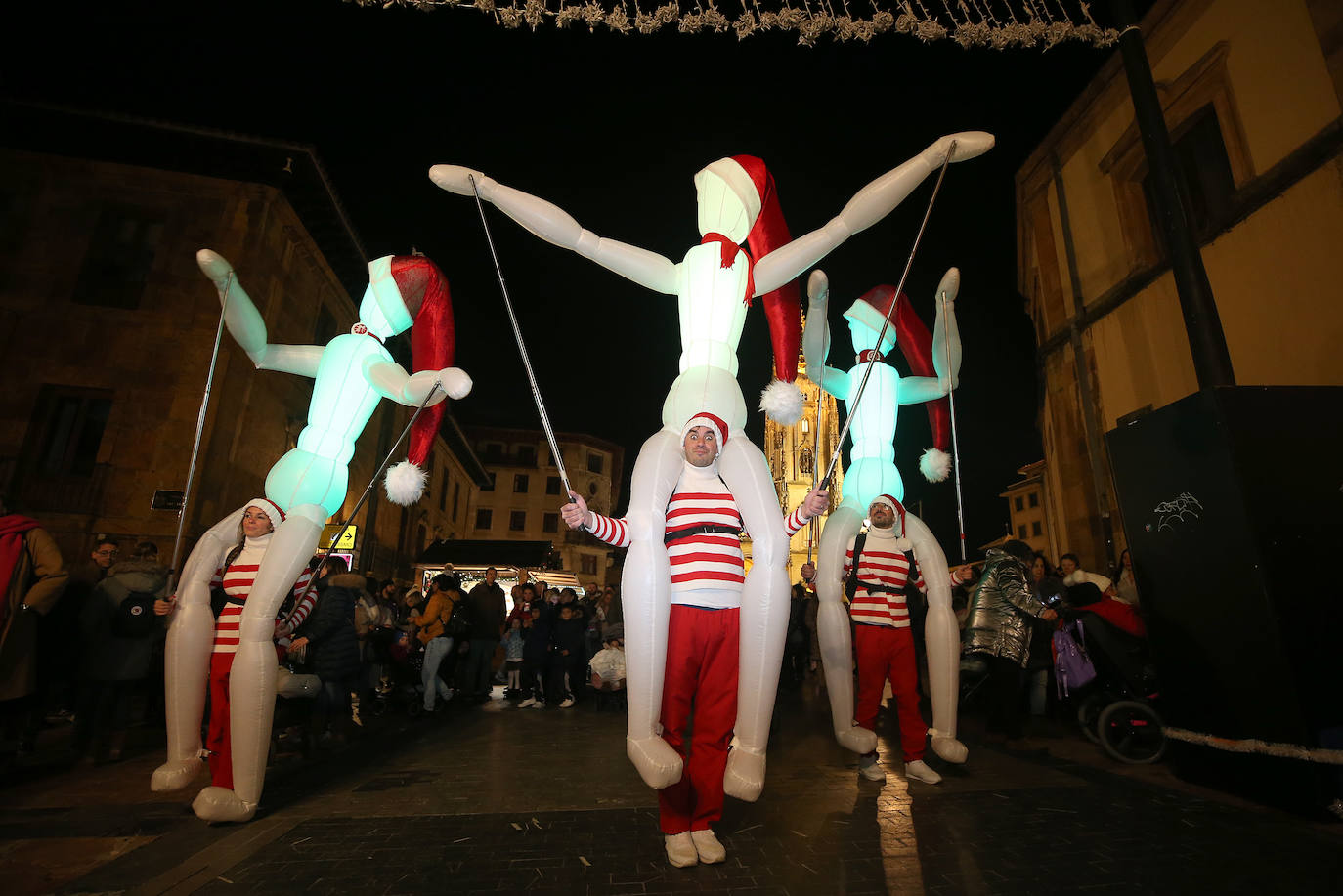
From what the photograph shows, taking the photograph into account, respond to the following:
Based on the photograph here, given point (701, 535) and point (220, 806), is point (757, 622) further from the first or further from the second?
point (220, 806)

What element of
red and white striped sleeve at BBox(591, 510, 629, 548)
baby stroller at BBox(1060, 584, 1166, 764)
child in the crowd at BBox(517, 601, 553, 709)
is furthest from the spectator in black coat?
baby stroller at BBox(1060, 584, 1166, 764)

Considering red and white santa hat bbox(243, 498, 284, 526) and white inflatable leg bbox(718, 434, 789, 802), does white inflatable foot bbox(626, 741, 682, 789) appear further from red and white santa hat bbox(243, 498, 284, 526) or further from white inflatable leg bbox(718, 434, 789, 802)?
red and white santa hat bbox(243, 498, 284, 526)

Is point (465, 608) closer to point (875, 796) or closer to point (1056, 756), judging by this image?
point (875, 796)

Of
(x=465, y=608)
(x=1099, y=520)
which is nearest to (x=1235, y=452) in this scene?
(x=465, y=608)

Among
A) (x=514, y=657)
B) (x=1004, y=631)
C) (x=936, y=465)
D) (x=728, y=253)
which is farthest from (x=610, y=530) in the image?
(x=514, y=657)

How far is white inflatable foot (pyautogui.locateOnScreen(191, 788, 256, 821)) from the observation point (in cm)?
333

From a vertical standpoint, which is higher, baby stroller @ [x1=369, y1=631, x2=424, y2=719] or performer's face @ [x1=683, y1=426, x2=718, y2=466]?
performer's face @ [x1=683, y1=426, x2=718, y2=466]

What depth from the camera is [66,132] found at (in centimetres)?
1241

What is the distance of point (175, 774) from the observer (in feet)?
11.8

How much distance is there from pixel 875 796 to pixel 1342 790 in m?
2.55

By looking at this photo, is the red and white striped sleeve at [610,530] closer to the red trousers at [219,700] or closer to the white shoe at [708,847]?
the white shoe at [708,847]

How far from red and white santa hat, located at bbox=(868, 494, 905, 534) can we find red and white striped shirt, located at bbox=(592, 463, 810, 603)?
5.59 ft

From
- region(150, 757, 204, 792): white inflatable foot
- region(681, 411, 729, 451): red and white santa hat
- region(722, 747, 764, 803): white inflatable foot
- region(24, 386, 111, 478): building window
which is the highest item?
region(24, 386, 111, 478): building window

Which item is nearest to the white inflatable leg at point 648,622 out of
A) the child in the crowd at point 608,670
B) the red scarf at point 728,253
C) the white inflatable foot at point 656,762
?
the white inflatable foot at point 656,762
